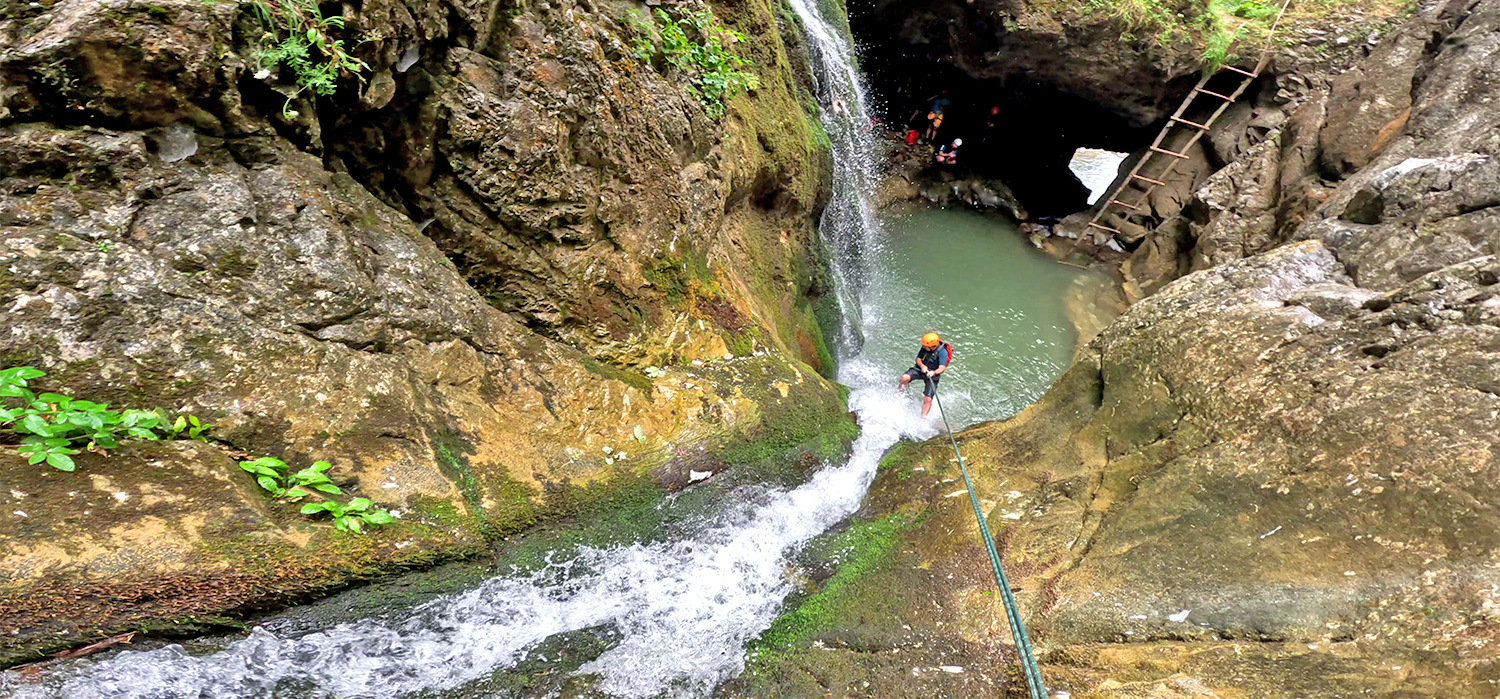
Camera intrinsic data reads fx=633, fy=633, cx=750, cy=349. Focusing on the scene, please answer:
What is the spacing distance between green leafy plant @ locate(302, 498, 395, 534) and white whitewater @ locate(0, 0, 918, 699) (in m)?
0.42

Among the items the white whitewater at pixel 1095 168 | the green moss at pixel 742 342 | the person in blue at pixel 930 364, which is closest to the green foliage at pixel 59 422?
the green moss at pixel 742 342

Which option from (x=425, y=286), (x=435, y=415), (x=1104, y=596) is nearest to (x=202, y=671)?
(x=435, y=415)

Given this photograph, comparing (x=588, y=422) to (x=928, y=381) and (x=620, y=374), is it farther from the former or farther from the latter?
(x=928, y=381)

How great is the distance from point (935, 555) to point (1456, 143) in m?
6.61

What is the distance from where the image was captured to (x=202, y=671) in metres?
2.38

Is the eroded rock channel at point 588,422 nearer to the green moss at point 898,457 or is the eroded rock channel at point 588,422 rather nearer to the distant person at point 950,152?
the green moss at point 898,457

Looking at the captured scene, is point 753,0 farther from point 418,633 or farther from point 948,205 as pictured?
point 948,205

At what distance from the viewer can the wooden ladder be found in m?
10.8

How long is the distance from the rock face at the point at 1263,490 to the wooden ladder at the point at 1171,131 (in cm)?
626

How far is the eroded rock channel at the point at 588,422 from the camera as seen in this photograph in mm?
2492

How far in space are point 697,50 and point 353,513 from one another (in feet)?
16.0

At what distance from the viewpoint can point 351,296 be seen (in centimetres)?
322

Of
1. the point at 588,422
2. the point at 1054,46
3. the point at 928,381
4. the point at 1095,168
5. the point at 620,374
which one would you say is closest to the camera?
the point at 588,422

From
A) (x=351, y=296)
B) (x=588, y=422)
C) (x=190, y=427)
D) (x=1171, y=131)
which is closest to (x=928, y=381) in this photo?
(x=588, y=422)
